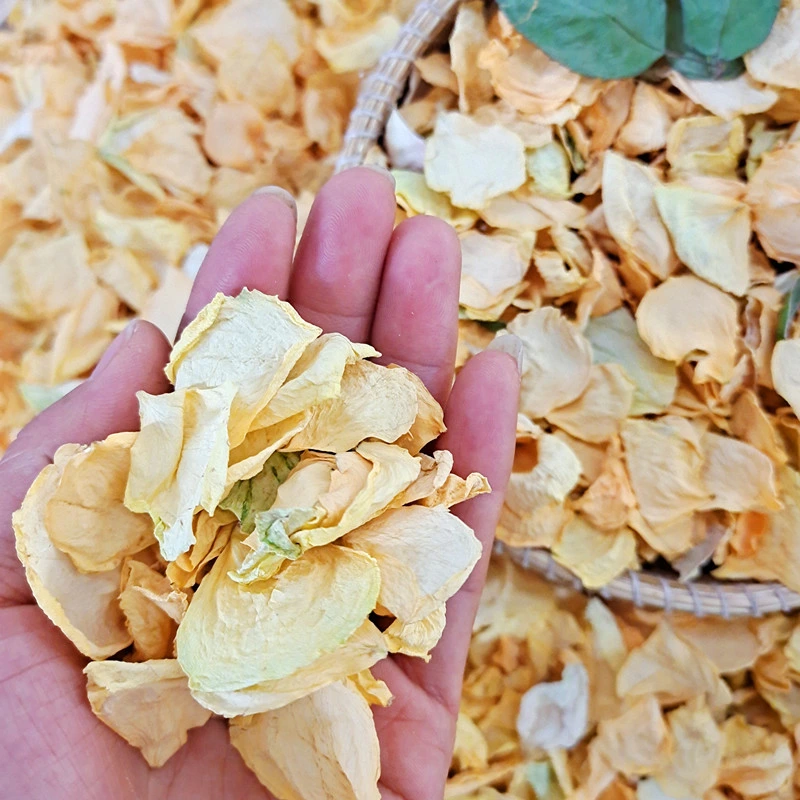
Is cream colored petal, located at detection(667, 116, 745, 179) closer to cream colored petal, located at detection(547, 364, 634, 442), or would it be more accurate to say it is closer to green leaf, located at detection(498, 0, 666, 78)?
green leaf, located at detection(498, 0, 666, 78)

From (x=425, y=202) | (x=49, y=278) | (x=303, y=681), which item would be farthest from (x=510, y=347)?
(x=49, y=278)

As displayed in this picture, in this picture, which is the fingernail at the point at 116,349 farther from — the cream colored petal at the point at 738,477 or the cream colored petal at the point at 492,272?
the cream colored petal at the point at 738,477

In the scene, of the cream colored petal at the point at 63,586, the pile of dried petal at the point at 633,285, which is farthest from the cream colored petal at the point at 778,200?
the cream colored petal at the point at 63,586

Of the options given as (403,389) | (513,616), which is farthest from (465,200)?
(513,616)

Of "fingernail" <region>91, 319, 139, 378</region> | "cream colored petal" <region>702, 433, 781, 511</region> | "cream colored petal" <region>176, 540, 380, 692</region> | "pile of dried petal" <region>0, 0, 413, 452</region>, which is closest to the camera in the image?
"cream colored petal" <region>176, 540, 380, 692</region>

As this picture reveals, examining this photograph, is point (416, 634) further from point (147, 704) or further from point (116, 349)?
point (116, 349)

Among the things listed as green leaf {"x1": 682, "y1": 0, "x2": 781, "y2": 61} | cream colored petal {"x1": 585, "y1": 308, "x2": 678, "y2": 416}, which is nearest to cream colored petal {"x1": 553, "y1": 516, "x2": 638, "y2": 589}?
cream colored petal {"x1": 585, "y1": 308, "x2": 678, "y2": 416}
